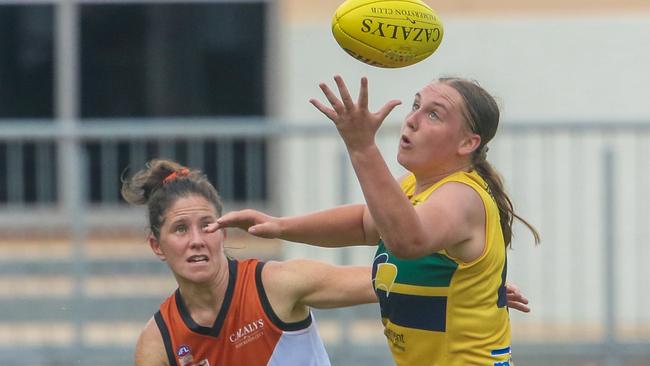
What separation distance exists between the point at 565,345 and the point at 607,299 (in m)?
0.39

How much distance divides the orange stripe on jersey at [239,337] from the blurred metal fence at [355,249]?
3228mm

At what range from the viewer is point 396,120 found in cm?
948

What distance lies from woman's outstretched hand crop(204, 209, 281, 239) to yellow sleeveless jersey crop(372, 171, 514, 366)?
44 centimetres

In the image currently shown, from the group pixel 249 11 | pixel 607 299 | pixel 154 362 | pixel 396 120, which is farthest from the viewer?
pixel 249 11

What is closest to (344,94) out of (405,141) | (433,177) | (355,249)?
(405,141)

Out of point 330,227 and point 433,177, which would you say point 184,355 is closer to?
point 330,227

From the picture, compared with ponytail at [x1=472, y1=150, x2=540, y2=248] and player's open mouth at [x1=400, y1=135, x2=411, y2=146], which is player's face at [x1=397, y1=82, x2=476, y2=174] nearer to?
player's open mouth at [x1=400, y1=135, x2=411, y2=146]

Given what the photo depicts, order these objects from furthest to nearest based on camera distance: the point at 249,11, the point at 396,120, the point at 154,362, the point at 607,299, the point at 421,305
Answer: the point at 249,11 < the point at 396,120 < the point at 607,299 < the point at 154,362 < the point at 421,305

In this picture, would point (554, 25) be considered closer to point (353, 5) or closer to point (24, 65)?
point (24, 65)

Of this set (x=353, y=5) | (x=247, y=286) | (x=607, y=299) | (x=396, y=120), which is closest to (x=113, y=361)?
(x=396, y=120)

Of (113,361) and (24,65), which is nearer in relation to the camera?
(113,361)

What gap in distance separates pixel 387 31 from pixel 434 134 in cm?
41

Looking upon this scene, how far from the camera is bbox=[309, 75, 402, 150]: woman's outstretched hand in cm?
422

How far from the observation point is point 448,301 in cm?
460
